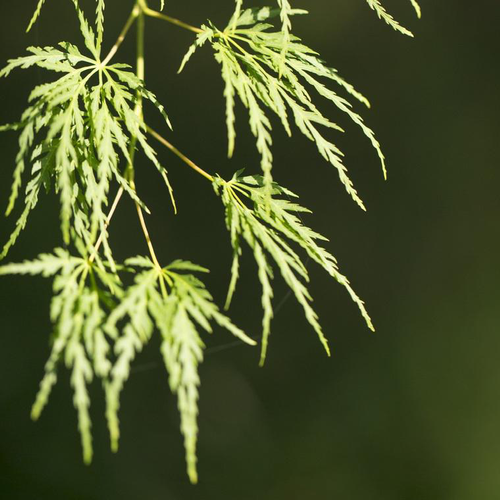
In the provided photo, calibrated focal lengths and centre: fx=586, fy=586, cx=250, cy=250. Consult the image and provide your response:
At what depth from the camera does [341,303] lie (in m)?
2.71

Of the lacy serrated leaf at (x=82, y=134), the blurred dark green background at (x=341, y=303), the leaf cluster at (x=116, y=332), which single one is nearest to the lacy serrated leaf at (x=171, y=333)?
the leaf cluster at (x=116, y=332)

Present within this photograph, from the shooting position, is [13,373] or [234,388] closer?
[13,373]

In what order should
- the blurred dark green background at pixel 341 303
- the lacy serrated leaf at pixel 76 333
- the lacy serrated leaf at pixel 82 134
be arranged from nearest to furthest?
the lacy serrated leaf at pixel 76 333 < the lacy serrated leaf at pixel 82 134 < the blurred dark green background at pixel 341 303

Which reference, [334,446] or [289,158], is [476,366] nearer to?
[334,446]

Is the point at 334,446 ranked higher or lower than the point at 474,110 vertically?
lower

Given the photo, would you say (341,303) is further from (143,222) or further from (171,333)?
(171,333)

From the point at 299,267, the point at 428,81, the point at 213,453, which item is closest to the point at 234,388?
the point at 213,453

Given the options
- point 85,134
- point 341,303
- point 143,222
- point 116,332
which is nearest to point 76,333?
point 116,332

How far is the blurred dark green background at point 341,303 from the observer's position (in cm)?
242

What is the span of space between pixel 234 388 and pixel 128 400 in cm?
46

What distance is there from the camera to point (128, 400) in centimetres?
250

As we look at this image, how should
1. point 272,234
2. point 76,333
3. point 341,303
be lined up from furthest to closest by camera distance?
point 341,303
point 272,234
point 76,333

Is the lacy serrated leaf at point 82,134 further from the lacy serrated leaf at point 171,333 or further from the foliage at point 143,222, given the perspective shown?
the lacy serrated leaf at point 171,333

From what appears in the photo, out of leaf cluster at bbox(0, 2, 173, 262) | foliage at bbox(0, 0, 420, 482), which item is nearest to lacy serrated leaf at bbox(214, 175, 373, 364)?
foliage at bbox(0, 0, 420, 482)
